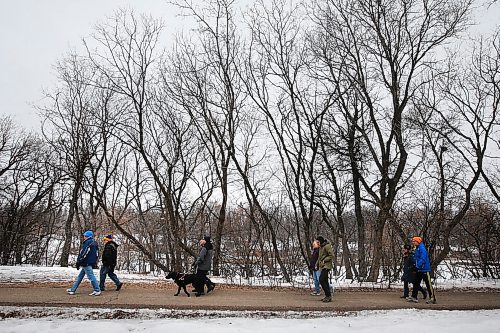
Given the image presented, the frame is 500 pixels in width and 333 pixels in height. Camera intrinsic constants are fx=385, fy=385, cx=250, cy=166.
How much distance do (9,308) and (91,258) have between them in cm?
241

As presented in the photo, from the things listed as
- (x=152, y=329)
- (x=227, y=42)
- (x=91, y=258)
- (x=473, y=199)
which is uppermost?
(x=227, y=42)

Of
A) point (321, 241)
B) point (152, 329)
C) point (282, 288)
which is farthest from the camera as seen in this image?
point (282, 288)

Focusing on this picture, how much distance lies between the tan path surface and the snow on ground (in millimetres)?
352

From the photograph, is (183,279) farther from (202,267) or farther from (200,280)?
(202,267)

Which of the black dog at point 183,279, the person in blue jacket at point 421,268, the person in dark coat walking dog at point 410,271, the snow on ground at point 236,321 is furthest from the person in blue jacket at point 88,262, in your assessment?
the person in blue jacket at point 421,268

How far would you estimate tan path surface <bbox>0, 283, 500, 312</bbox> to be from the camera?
995 cm

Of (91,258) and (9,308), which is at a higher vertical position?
(91,258)

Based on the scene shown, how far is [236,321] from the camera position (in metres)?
8.93

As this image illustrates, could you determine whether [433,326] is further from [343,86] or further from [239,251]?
[239,251]

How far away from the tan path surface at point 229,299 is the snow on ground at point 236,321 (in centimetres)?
35

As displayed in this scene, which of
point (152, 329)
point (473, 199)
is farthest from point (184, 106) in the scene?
point (473, 199)

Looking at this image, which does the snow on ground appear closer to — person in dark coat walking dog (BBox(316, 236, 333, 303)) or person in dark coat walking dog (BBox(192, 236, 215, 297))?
person in dark coat walking dog (BBox(316, 236, 333, 303))

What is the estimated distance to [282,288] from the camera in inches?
578

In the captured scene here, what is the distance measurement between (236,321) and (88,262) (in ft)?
16.3
